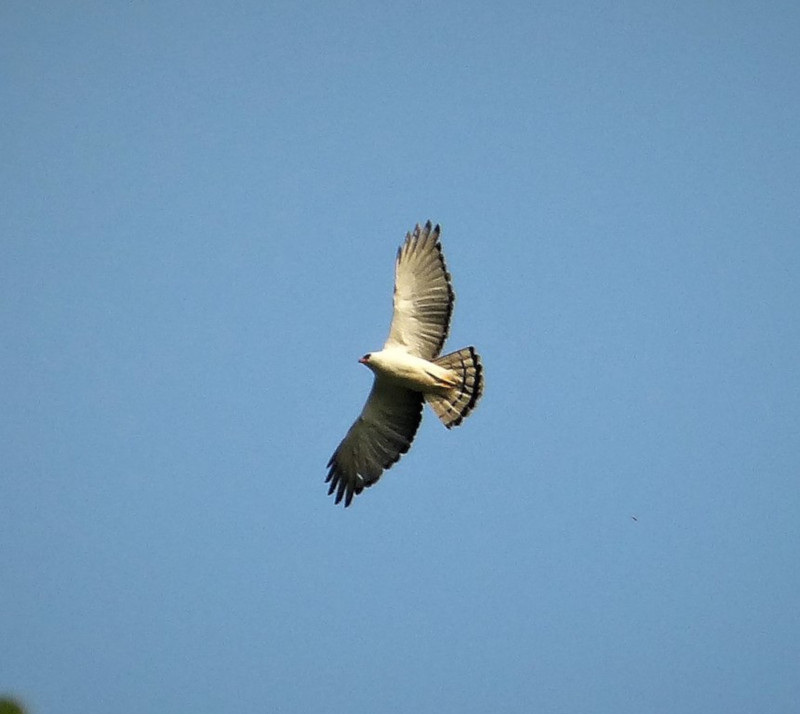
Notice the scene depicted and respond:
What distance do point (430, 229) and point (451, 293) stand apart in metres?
0.88

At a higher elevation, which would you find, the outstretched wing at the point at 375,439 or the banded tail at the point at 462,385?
the banded tail at the point at 462,385

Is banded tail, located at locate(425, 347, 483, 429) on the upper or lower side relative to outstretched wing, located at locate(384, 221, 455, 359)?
lower

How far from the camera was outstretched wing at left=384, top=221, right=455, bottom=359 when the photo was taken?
16094 millimetres

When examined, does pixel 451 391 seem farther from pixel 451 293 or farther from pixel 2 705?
pixel 2 705

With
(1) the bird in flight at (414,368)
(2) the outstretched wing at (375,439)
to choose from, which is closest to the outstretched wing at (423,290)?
(1) the bird in flight at (414,368)

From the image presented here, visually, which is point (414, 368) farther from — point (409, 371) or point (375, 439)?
point (375, 439)

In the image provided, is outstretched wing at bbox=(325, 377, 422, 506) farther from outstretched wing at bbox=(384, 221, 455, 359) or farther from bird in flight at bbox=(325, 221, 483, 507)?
outstretched wing at bbox=(384, 221, 455, 359)

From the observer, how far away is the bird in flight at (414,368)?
52.9 feet

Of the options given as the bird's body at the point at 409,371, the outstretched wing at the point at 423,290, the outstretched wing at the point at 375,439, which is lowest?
the outstretched wing at the point at 375,439

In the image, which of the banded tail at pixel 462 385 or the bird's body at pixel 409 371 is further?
the banded tail at pixel 462 385

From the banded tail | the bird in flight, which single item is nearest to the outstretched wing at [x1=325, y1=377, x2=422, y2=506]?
the bird in flight

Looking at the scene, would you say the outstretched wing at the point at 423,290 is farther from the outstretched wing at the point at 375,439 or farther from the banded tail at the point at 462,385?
the outstretched wing at the point at 375,439

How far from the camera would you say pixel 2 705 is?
943 cm

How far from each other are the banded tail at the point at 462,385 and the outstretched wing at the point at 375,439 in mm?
522
